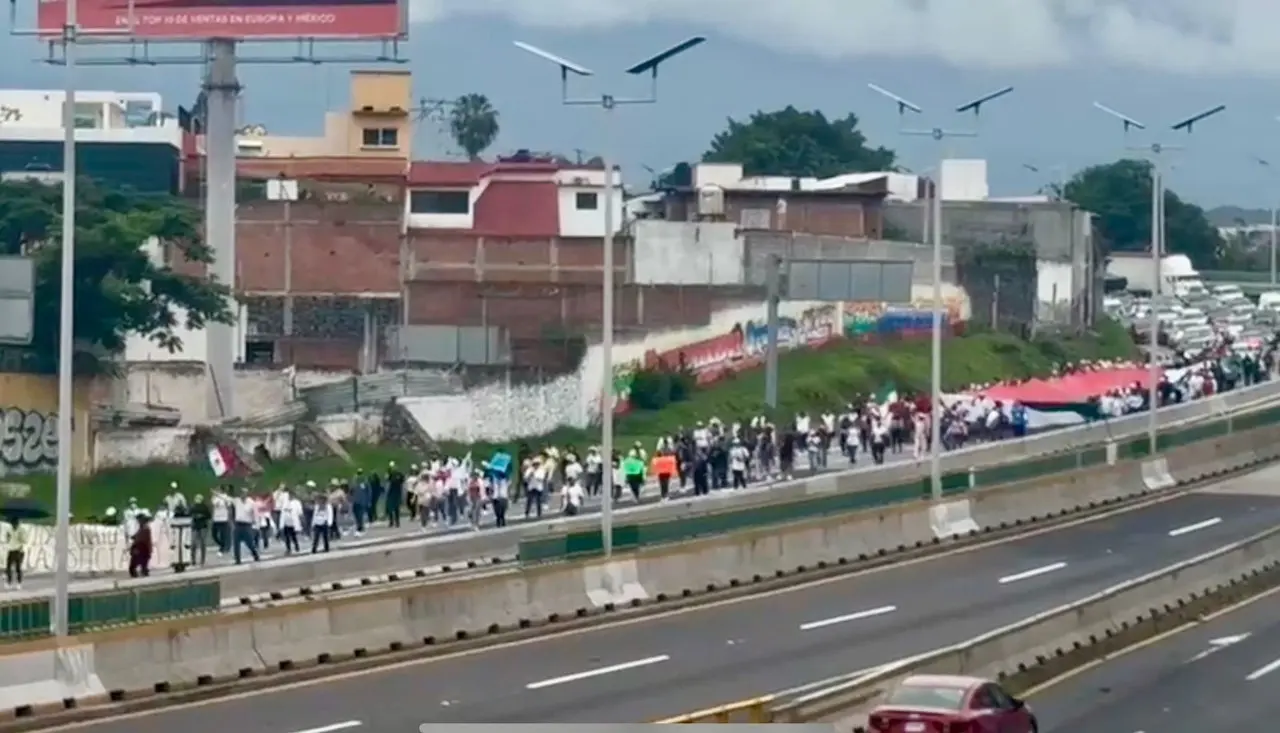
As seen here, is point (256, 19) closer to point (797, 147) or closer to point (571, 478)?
point (571, 478)

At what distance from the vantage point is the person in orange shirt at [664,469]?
50.2 m

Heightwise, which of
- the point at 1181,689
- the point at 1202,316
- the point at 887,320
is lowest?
the point at 1181,689

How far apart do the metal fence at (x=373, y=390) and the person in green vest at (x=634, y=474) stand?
15.4 m

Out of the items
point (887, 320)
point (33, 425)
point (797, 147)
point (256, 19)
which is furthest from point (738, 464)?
point (797, 147)

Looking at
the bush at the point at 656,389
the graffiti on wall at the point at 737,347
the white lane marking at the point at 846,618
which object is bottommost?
the white lane marking at the point at 846,618

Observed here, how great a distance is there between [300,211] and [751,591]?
4540cm

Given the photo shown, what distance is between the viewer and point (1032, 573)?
1710 inches

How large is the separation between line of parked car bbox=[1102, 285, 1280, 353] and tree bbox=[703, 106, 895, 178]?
21.2 metres

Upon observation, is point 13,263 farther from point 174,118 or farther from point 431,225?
point 174,118

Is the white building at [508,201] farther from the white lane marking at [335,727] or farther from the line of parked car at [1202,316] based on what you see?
the white lane marking at [335,727]

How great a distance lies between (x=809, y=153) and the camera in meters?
165

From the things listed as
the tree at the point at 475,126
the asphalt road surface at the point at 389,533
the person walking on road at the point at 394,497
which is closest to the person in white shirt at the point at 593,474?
the asphalt road surface at the point at 389,533

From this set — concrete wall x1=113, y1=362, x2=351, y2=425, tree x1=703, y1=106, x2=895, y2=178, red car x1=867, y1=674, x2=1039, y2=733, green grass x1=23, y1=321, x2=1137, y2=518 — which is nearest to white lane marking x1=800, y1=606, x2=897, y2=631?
red car x1=867, y1=674, x2=1039, y2=733

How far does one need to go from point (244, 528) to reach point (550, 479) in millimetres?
11652
